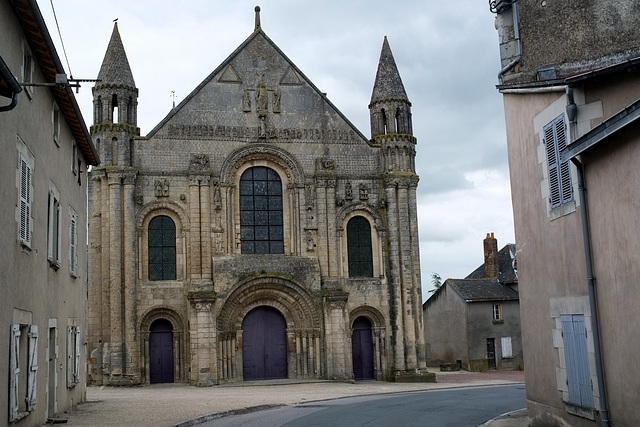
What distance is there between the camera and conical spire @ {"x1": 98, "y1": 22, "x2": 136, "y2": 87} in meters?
30.0

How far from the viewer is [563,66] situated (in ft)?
46.1

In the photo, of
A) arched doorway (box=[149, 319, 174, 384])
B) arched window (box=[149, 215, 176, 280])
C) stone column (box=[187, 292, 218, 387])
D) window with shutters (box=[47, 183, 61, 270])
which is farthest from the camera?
arched window (box=[149, 215, 176, 280])

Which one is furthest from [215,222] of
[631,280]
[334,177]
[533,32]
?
[631,280]

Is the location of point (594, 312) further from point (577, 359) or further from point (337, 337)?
point (337, 337)

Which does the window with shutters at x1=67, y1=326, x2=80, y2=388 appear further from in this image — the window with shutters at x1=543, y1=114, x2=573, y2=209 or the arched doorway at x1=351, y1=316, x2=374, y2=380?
the arched doorway at x1=351, y1=316, x2=374, y2=380

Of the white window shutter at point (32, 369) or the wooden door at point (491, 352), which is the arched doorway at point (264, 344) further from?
the white window shutter at point (32, 369)

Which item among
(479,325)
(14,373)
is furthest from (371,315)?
(14,373)

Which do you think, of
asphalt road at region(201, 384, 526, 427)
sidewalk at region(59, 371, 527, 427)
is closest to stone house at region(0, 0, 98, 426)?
sidewalk at region(59, 371, 527, 427)

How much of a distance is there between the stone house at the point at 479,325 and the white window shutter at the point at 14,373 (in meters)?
28.1

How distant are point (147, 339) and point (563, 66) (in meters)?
19.6

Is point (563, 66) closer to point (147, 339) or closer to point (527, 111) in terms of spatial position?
point (527, 111)

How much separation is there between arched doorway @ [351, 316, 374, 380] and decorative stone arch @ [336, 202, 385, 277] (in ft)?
6.73

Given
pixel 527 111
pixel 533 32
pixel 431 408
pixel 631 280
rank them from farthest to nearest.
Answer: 1. pixel 431 408
2. pixel 533 32
3. pixel 527 111
4. pixel 631 280

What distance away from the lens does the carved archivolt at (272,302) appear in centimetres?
2884
